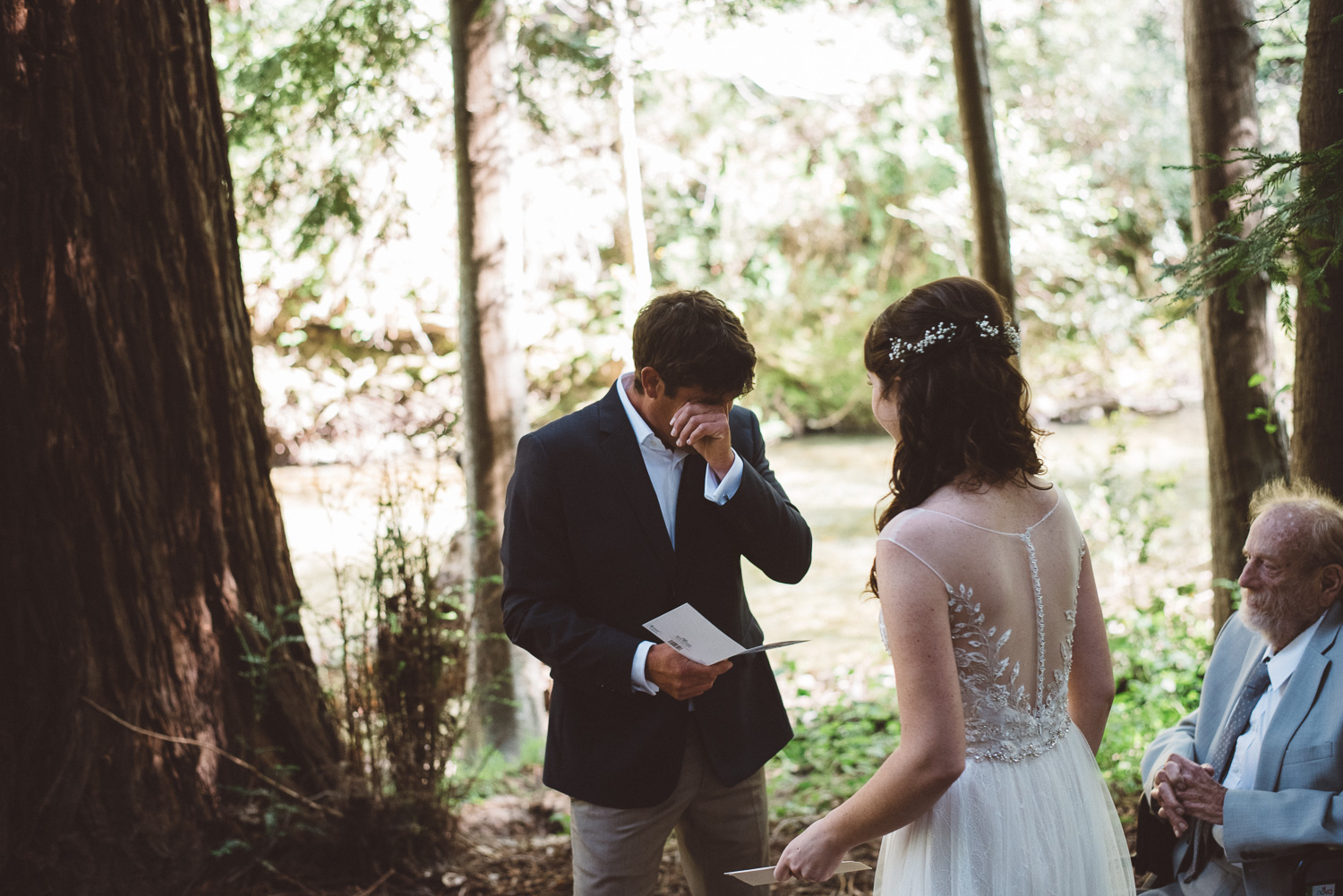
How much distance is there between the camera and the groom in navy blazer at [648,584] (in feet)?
6.91

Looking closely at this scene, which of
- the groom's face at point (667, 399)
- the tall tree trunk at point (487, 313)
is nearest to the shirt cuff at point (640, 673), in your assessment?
the groom's face at point (667, 399)

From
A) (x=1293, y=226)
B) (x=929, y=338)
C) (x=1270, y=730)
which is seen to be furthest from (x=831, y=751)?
(x=929, y=338)

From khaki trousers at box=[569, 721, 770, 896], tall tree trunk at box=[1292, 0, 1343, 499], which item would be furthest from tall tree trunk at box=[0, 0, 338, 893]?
tall tree trunk at box=[1292, 0, 1343, 499]

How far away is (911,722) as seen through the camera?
1.55 meters

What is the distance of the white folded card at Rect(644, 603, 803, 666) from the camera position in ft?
6.54

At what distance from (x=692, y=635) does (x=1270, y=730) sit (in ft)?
4.26

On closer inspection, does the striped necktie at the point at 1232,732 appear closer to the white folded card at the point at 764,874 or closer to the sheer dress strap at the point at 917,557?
the white folded card at the point at 764,874

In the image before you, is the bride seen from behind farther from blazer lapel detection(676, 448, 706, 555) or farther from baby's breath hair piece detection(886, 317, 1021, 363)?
blazer lapel detection(676, 448, 706, 555)

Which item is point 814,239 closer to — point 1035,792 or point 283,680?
point 283,680

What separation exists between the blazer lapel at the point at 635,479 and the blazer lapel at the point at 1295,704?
137 cm

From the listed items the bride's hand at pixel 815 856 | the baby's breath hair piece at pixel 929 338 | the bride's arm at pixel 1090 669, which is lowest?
the bride's hand at pixel 815 856

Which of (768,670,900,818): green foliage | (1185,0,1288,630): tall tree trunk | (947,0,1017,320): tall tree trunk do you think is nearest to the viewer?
(1185,0,1288,630): tall tree trunk

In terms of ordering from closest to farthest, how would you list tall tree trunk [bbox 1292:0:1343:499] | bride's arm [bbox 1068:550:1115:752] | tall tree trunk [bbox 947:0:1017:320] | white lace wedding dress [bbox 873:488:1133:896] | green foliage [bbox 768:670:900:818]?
white lace wedding dress [bbox 873:488:1133:896], bride's arm [bbox 1068:550:1115:752], tall tree trunk [bbox 1292:0:1343:499], tall tree trunk [bbox 947:0:1017:320], green foliage [bbox 768:670:900:818]

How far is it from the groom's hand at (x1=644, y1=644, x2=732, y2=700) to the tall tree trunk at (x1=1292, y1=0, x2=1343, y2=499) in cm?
171
